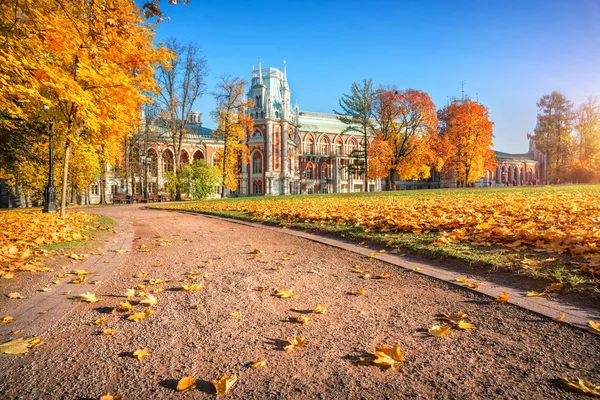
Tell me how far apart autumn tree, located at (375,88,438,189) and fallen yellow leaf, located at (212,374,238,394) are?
3539 cm

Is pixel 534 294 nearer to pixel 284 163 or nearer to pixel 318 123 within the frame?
pixel 284 163

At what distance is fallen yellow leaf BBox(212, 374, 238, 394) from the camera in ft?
6.35

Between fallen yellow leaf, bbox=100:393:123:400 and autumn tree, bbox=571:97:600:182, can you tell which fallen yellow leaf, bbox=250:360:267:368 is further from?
autumn tree, bbox=571:97:600:182

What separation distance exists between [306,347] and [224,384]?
700mm

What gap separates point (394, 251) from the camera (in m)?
5.45

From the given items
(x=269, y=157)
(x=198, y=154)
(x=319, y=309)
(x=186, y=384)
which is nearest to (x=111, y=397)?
(x=186, y=384)

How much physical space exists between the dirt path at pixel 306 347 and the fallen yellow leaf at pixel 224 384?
0.08m

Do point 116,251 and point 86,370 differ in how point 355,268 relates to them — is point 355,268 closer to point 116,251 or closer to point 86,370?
point 86,370

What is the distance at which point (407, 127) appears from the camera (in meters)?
35.7

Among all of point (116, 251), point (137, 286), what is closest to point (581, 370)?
point (137, 286)

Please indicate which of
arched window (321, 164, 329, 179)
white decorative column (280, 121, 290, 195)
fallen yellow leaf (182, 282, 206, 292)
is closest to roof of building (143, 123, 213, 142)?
white decorative column (280, 121, 290, 195)

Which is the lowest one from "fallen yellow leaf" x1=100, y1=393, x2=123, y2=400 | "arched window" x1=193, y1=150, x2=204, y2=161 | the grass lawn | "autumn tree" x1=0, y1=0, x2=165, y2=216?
"fallen yellow leaf" x1=100, y1=393, x2=123, y2=400

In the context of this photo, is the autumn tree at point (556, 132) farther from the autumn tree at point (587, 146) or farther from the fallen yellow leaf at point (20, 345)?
the fallen yellow leaf at point (20, 345)

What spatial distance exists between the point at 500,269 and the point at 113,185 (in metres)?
56.0
